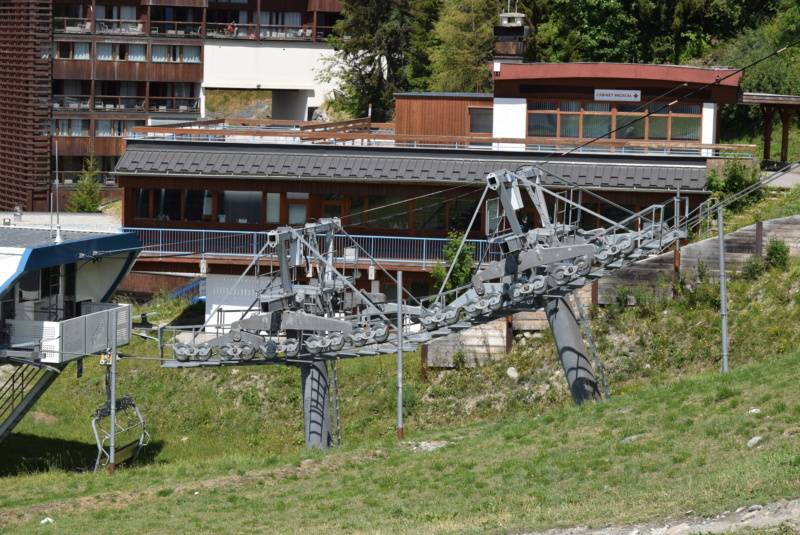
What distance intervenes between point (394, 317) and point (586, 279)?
20.7 feet

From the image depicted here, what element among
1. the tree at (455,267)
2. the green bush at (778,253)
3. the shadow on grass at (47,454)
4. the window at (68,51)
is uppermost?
the window at (68,51)

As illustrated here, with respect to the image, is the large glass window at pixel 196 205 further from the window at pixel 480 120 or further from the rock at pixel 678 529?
the rock at pixel 678 529

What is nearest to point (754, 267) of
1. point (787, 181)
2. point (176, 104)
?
point (787, 181)

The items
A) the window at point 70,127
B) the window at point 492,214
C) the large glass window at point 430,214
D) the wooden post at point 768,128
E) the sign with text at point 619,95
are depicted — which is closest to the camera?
the window at point 492,214

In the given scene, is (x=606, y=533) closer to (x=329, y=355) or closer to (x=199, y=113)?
(x=329, y=355)

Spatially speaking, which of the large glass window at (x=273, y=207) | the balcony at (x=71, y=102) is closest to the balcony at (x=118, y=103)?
the balcony at (x=71, y=102)

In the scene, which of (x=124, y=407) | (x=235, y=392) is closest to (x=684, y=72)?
(x=235, y=392)

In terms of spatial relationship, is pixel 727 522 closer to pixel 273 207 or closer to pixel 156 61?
pixel 273 207

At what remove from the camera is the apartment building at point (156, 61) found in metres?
75.7

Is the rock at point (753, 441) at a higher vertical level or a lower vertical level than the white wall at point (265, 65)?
lower

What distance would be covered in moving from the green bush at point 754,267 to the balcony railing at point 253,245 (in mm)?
9111

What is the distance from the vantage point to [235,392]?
3906cm

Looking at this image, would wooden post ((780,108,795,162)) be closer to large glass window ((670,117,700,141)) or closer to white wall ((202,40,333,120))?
large glass window ((670,117,700,141))

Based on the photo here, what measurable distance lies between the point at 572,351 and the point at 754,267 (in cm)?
907
